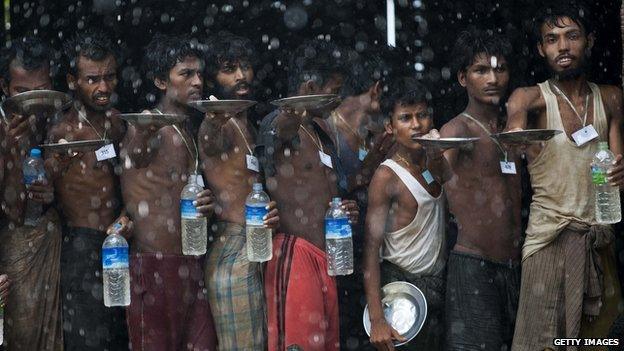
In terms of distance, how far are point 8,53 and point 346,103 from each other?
2.49 m

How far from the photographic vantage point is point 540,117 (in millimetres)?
9234

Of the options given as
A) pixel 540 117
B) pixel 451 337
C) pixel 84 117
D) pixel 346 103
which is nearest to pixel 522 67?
pixel 540 117

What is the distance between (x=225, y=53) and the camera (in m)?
9.41

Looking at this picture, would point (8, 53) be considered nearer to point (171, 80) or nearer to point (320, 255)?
point (171, 80)

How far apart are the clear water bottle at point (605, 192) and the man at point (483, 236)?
0.59 m

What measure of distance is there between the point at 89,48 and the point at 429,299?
303 centimetres

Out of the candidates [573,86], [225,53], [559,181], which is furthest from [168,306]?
[573,86]

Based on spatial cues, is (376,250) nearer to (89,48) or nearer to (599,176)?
(599,176)

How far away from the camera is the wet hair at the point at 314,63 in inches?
376

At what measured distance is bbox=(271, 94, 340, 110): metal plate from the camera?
27.9 ft

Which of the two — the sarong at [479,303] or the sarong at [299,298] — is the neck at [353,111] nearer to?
the sarong at [299,298]

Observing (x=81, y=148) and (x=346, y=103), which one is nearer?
(x=81, y=148)

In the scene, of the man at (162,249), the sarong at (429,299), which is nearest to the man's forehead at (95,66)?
the man at (162,249)

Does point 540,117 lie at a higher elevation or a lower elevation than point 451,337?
higher
